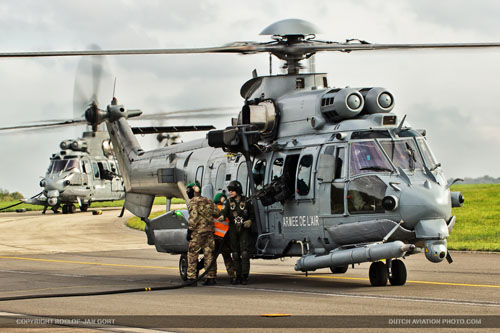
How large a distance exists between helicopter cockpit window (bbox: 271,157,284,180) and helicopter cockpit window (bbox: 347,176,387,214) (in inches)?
69.5

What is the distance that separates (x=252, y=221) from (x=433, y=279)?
3449 millimetres

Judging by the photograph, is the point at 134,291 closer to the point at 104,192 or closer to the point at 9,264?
the point at 9,264

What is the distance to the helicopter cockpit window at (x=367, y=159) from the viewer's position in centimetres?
1244

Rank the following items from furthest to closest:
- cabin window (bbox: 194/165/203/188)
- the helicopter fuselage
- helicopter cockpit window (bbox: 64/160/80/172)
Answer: helicopter cockpit window (bbox: 64/160/80/172), cabin window (bbox: 194/165/203/188), the helicopter fuselage

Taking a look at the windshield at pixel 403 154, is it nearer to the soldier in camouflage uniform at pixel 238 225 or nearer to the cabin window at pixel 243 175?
the soldier in camouflage uniform at pixel 238 225

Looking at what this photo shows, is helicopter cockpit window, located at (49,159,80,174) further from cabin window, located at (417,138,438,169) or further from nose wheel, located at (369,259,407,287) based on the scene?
cabin window, located at (417,138,438,169)

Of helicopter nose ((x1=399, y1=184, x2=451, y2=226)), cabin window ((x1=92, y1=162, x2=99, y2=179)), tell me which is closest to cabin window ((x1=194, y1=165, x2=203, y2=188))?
helicopter nose ((x1=399, y1=184, x2=451, y2=226))

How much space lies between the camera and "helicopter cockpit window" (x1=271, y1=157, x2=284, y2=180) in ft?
45.7

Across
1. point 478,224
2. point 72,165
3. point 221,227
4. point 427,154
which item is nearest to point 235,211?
point 221,227

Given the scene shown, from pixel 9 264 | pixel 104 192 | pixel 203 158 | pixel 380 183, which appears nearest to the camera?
pixel 380 183

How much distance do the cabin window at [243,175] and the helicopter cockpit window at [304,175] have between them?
5.52ft

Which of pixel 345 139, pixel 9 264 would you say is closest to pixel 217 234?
pixel 345 139

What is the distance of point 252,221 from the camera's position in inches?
568

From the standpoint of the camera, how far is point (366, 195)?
12.3 metres
